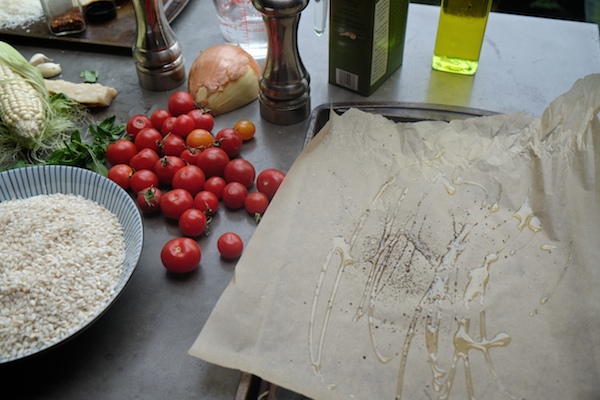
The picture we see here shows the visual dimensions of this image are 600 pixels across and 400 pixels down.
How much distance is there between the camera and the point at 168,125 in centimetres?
119

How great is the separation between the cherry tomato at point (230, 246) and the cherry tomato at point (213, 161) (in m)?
0.18

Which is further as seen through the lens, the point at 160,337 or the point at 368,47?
the point at 368,47

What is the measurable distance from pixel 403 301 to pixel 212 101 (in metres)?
0.64

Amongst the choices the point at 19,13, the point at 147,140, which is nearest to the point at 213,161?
the point at 147,140

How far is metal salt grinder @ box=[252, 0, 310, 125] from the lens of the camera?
1058mm

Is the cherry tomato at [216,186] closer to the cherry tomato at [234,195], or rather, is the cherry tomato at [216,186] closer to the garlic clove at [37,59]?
the cherry tomato at [234,195]

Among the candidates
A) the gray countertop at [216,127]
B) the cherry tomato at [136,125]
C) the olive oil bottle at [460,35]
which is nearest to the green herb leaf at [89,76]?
the gray countertop at [216,127]

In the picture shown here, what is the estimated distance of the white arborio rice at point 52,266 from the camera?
0.79 metres

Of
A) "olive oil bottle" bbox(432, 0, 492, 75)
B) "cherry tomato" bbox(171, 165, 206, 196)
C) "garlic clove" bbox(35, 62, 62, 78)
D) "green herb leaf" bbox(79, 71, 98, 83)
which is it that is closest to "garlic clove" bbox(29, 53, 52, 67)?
"garlic clove" bbox(35, 62, 62, 78)

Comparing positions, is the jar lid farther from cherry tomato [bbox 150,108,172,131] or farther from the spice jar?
cherry tomato [bbox 150,108,172,131]

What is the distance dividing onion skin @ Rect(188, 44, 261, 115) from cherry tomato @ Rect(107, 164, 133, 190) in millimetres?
252

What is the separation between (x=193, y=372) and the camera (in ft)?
2.68

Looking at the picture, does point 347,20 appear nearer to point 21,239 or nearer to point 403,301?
point 403,301

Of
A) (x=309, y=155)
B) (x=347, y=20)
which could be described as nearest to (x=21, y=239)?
(x=309, y=155)
